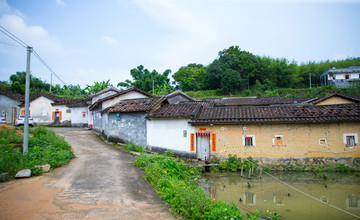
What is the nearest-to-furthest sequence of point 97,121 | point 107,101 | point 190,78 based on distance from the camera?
point 107,101
point 97,121
point 190,78

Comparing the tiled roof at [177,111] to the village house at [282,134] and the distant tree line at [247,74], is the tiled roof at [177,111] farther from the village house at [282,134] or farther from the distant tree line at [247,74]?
the distant tree line at [247,74]

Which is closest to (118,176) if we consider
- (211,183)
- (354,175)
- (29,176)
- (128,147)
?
(29,176)

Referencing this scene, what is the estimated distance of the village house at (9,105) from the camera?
25906 mm

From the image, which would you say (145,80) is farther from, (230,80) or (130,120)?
(130,120)

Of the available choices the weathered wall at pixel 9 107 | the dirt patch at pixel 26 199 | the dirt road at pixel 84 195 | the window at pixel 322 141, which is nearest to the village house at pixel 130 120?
the dirt road at pixel 84 195

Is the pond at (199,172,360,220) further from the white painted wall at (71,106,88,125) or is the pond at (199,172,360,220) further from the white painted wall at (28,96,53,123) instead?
the white painted wall at (28,96,53,123)

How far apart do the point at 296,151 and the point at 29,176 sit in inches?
551

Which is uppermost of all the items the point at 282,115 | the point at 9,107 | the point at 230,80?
the point at 230,80

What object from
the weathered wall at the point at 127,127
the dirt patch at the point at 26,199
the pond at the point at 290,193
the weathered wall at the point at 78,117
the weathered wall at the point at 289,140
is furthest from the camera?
the weathered wall at the point at 78,117

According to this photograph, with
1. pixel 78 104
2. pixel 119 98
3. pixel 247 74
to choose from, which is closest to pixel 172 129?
pixel 119 98

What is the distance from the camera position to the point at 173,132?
1524cm

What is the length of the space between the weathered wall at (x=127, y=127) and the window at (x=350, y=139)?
42.3 feet

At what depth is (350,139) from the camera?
13.2m

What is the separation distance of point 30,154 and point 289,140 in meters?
14.1
